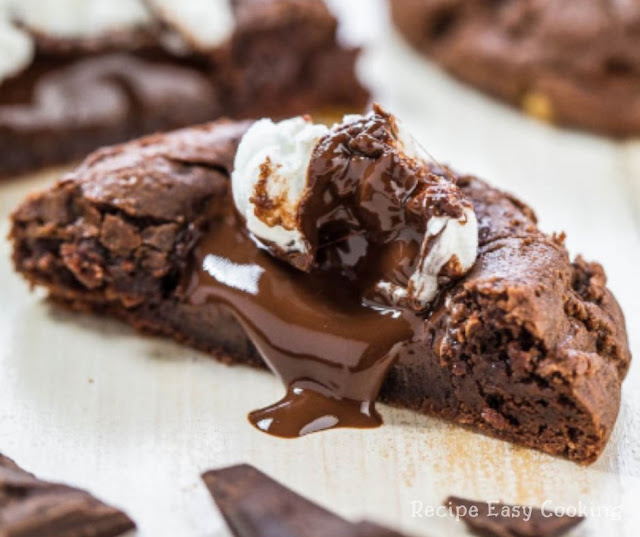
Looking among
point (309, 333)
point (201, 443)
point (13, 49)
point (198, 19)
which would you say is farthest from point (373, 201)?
point (13, 49)

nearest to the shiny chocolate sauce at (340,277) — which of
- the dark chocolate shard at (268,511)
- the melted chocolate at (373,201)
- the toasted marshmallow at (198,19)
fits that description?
the melted chocolate at (373,201)

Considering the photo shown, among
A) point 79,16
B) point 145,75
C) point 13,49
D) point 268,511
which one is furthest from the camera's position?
point 145,75

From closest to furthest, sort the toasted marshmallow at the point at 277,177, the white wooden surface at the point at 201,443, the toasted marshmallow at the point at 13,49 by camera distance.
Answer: the white wooden surface at the point at 201,443
the toasted marshmallow at the point at 277,177
the toasted marshmallow at the point at 13,49

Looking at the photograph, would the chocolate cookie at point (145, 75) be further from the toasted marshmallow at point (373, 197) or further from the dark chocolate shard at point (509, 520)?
the dark chocolate shard at point (509, 520)

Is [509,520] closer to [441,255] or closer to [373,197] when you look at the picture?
[441,255]

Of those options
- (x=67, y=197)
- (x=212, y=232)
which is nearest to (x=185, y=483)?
(x=212, y=232)

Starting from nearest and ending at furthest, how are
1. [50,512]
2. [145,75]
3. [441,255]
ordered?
[50,512]
[441,255]
[145,75]

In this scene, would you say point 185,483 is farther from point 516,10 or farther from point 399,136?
point 516,10
